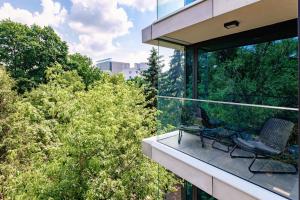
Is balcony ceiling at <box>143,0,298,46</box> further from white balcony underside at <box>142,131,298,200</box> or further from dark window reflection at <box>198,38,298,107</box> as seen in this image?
white balcony underside at <box>142,131,298,200</box>

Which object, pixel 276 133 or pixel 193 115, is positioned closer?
pixel 276 133

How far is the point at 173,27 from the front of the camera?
5.84 meters

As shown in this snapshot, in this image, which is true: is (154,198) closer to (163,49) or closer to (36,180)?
(36,180)

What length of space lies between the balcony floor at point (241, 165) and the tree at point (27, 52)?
65.9 feet

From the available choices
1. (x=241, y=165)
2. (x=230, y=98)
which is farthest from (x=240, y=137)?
(x=230, y=98)

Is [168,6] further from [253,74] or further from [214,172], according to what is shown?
[214,172]

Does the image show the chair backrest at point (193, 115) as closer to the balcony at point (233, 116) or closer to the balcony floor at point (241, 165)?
the balcony at point (233, 116)

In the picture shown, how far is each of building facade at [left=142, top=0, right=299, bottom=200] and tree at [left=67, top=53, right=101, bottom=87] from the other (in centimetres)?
1883

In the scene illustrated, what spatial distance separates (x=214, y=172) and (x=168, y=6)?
417 centimetres

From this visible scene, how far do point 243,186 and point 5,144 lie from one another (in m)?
11.0

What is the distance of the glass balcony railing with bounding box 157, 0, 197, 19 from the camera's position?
592 centimetres

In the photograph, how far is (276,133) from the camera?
4.22 m

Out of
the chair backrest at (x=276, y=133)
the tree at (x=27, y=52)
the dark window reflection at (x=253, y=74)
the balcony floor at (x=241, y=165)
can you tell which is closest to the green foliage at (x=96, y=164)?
the balcony floor at (x=241, y=165)

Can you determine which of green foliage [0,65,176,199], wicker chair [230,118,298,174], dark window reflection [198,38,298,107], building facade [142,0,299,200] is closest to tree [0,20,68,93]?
green foliage [0,65,176,199]
